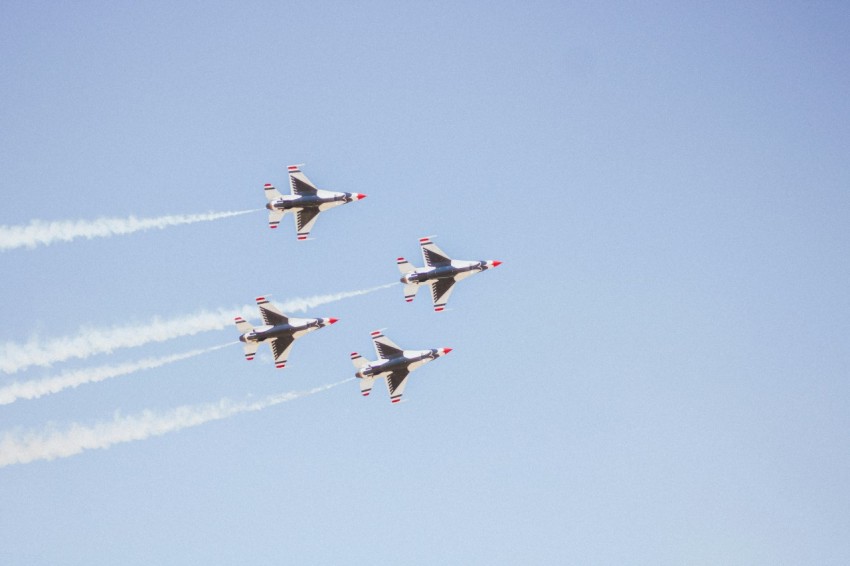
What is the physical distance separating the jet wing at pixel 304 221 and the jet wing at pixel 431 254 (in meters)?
11.2

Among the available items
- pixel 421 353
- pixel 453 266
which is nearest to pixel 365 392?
pixel 421 353

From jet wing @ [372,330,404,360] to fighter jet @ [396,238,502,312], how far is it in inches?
179

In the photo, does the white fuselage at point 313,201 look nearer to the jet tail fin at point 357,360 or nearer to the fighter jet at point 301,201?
the fighter jet at point 301,201

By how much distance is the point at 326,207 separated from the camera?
4503 inches

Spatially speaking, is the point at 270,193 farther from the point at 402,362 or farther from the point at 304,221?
the point at 402,362

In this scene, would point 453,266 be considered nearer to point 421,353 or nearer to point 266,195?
point 421,353

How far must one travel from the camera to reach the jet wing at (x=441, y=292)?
116 meters

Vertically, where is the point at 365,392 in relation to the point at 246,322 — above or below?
below

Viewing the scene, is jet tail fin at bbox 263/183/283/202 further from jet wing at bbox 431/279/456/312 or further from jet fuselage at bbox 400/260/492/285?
jet wing at bbox 431/279/456/312

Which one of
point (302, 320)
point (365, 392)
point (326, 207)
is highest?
point (326, 207)

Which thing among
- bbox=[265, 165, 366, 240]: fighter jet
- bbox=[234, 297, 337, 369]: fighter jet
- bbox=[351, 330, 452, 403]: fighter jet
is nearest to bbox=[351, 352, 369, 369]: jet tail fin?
bbox=[351, 330, 452, 403]: fighter jet

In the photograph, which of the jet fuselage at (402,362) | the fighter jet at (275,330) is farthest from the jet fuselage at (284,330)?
the jet fuselage at (402,362)

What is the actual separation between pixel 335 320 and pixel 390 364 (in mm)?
7590

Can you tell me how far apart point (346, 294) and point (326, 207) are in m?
8.98
